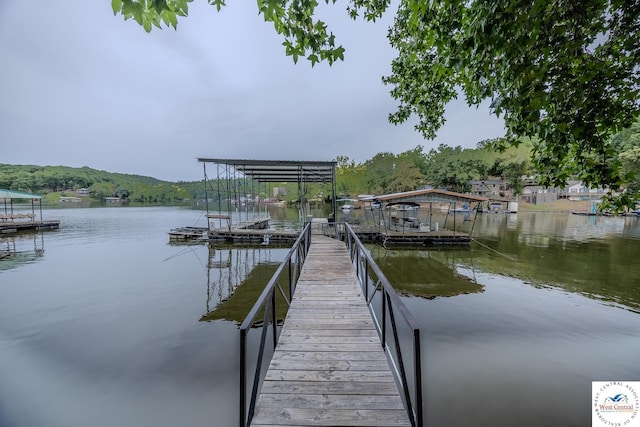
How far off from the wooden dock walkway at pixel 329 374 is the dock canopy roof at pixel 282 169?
34.7ft

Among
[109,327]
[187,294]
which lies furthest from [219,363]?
[187,294]

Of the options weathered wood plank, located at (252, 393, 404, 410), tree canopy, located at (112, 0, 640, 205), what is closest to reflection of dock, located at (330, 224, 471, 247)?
tree canopy, located at (112, 0, 640, 205)

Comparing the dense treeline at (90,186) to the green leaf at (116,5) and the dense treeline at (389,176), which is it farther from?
the green leaf at (116,5)

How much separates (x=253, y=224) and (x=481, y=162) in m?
51.6

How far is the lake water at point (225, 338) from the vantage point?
4.27 meters

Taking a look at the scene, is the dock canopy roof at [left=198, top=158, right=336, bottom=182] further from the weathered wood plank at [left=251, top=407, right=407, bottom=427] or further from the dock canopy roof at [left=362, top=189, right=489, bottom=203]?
the weathered wood plank at [left=251, top=407, right=407, bottom=427]

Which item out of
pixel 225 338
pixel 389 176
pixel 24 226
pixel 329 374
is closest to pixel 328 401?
pixel 329 374

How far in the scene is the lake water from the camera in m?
4.27

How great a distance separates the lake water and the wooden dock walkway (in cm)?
183

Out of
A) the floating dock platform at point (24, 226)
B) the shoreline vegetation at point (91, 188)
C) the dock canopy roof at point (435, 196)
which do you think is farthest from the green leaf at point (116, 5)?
the shoreline vegetation at point (91, 188)

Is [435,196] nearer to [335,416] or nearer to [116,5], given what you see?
[335,416]

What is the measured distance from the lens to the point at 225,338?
6.31 meters

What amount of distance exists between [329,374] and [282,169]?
15.0m

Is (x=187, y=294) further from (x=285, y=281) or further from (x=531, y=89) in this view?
(x=531, y=89)
